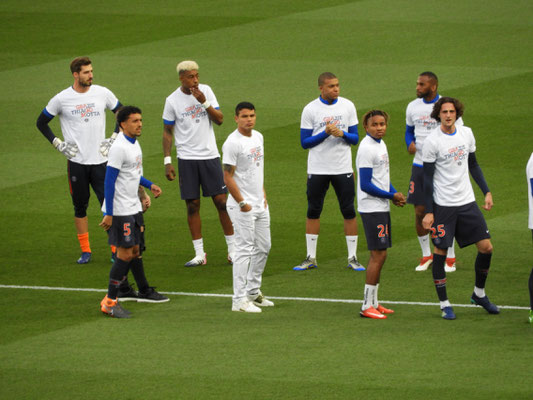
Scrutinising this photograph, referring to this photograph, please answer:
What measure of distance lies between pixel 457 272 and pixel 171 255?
3951 mm

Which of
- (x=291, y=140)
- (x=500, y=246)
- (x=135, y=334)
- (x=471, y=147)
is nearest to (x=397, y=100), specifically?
(x=291, y=140)

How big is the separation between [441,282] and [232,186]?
8.12 feet

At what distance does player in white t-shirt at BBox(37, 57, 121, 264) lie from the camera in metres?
14.3

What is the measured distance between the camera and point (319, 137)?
13.6 meters

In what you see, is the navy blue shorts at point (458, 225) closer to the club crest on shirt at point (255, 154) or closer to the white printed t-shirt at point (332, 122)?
the club crest on shirt at point (255, 154)

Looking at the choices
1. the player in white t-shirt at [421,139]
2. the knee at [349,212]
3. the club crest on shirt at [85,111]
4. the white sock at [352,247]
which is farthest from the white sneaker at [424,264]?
the club crest on shirt at [85,111]

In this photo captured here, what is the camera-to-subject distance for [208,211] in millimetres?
17250

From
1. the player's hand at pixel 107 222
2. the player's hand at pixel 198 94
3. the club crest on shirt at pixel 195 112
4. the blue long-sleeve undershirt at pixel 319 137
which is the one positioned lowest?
the player's hand at pixel 107 222

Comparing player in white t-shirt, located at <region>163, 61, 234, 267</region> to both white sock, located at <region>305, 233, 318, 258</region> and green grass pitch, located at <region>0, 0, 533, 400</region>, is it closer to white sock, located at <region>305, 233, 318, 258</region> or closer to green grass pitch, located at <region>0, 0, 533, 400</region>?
green grass pitch, located at <region>0, 0, 533, 400</region>

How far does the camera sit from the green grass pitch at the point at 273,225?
31.3 ft

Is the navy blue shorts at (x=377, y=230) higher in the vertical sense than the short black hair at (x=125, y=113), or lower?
lower

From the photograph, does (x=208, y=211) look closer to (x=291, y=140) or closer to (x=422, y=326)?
(x=291, y=140)

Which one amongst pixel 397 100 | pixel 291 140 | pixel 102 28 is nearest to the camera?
pixel 291 140

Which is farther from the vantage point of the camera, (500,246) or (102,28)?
(102,28)
